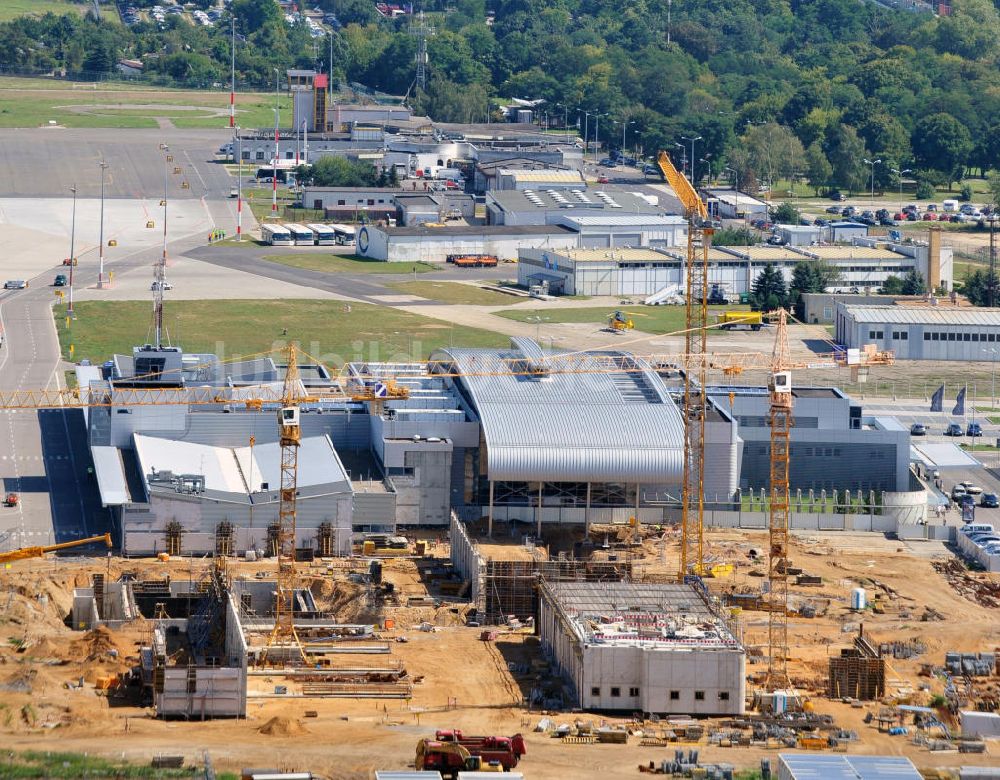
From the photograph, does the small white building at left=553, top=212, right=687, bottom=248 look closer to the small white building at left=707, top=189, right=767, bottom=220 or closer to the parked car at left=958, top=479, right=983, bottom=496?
the small white building at left=707, top=189, right=767, bottom=220

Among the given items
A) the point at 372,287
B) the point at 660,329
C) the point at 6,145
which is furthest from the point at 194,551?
the point at 6,145

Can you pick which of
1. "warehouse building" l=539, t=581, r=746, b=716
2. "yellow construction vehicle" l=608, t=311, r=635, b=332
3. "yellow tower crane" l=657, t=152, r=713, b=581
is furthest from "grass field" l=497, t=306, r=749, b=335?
"warehouse building" l=539, t=581, r=746, b=716

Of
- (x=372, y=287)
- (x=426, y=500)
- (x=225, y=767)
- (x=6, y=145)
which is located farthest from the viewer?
(x=6, y=145)

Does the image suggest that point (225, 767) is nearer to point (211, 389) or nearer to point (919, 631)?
point (919, 631)

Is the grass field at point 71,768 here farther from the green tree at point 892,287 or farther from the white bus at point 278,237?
the white bus at point 278,237

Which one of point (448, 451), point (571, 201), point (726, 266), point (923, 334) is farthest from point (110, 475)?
point (571, 201)

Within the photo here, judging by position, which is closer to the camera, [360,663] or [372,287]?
[360,663]
